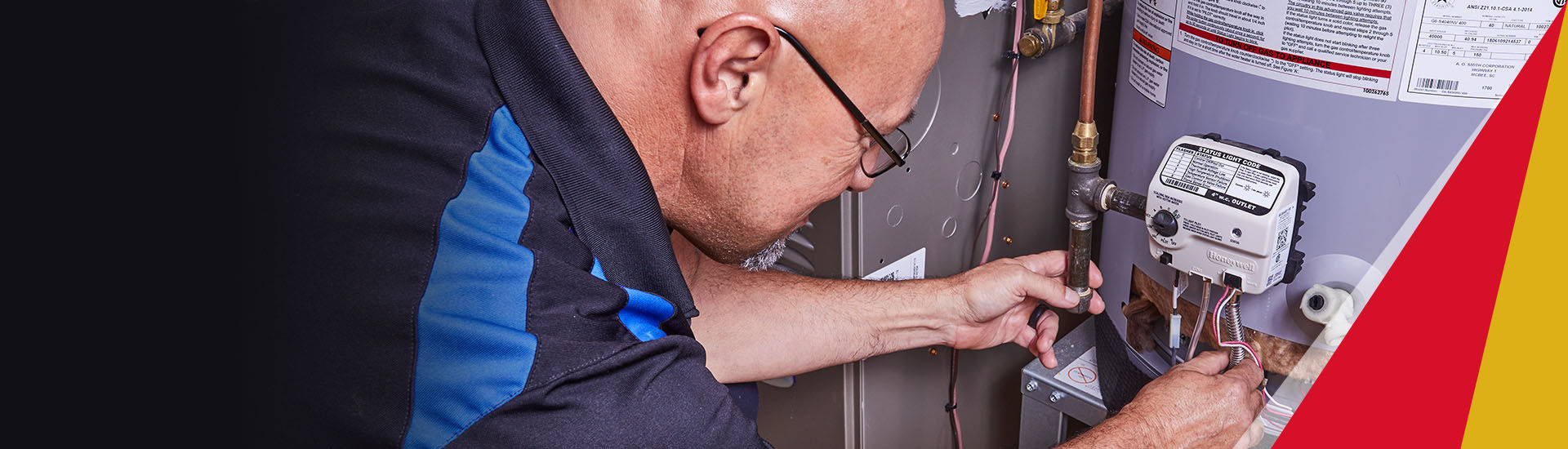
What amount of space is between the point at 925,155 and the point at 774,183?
13.3 inches

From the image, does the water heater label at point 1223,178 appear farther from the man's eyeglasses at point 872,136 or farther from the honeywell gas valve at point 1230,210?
the man's eyeglasses at point 872,136

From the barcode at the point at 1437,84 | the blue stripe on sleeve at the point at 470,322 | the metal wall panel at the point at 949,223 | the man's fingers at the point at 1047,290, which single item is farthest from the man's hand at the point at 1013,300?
the blue stripe on sleeve at the point at 470,322

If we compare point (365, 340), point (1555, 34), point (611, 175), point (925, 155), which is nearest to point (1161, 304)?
point (925, 155)

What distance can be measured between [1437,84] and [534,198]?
25.4 inches

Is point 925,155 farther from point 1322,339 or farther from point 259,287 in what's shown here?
point 259,287

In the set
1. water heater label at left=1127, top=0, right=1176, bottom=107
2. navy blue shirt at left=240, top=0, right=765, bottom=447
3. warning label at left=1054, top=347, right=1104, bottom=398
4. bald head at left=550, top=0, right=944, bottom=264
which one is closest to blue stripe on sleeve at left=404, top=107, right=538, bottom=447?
navy blue shirt at left=240, top=0, right=765, bottom=447

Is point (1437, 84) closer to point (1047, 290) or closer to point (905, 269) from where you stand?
point (1047, 290)

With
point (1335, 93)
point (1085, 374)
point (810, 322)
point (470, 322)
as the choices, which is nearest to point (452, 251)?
point (470, 322)

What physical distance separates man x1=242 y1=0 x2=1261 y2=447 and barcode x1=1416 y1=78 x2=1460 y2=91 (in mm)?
293

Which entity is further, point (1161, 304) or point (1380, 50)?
point (1161, 304)

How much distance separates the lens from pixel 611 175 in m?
0.73

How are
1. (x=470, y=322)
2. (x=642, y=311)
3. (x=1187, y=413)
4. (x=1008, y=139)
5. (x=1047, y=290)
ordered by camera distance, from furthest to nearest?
(x=1008, y=139), (x=1047, y=290), (x=1187, y=413), (x=642, y=311), (x=470, y=322)

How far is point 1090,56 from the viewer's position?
941 mm

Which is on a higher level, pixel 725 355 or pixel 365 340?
pixel 365 340
